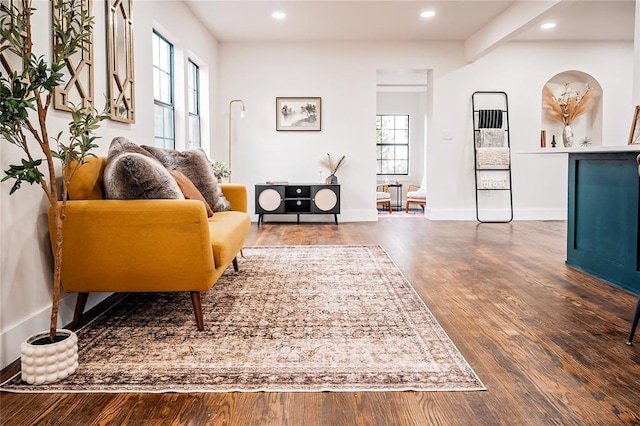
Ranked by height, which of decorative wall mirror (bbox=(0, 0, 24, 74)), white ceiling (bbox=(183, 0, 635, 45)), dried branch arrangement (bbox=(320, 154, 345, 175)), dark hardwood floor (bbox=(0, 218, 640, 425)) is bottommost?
dark hardwood floor (bbox=(0, 218, 640, 425))

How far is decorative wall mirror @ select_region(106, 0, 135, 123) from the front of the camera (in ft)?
10.5

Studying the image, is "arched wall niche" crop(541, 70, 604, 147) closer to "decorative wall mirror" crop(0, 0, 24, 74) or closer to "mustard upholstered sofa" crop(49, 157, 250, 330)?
"mustard upholstered sofa" crop(49, 157, 250, 330)

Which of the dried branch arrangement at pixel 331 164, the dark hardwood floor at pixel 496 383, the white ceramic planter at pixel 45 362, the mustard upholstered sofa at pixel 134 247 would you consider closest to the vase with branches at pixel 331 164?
the dried branch arrangement at pixel 331 164

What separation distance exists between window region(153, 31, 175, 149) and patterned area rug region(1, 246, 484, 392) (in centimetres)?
204

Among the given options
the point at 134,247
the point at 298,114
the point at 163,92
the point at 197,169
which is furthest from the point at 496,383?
the point at 298,114

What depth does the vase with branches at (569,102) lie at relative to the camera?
23.2 ft

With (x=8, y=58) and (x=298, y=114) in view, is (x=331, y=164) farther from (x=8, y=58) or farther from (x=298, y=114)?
(x=8, y=58)

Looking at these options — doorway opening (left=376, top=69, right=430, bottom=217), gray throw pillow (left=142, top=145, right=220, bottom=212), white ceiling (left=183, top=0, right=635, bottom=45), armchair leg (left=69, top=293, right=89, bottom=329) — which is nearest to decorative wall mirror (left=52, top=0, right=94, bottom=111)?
gray throw pillow (left=142, top=145, right=220, bottom=212)

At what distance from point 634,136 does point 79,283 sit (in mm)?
3579

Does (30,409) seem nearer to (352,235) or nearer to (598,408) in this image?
(598,408)

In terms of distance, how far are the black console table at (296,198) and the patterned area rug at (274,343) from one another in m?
3.32

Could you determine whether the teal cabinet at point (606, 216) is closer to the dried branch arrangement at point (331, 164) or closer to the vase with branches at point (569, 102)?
the dried branch arrangement at point (331, 164)

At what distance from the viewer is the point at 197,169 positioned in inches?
138

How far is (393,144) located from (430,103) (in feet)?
11.1
